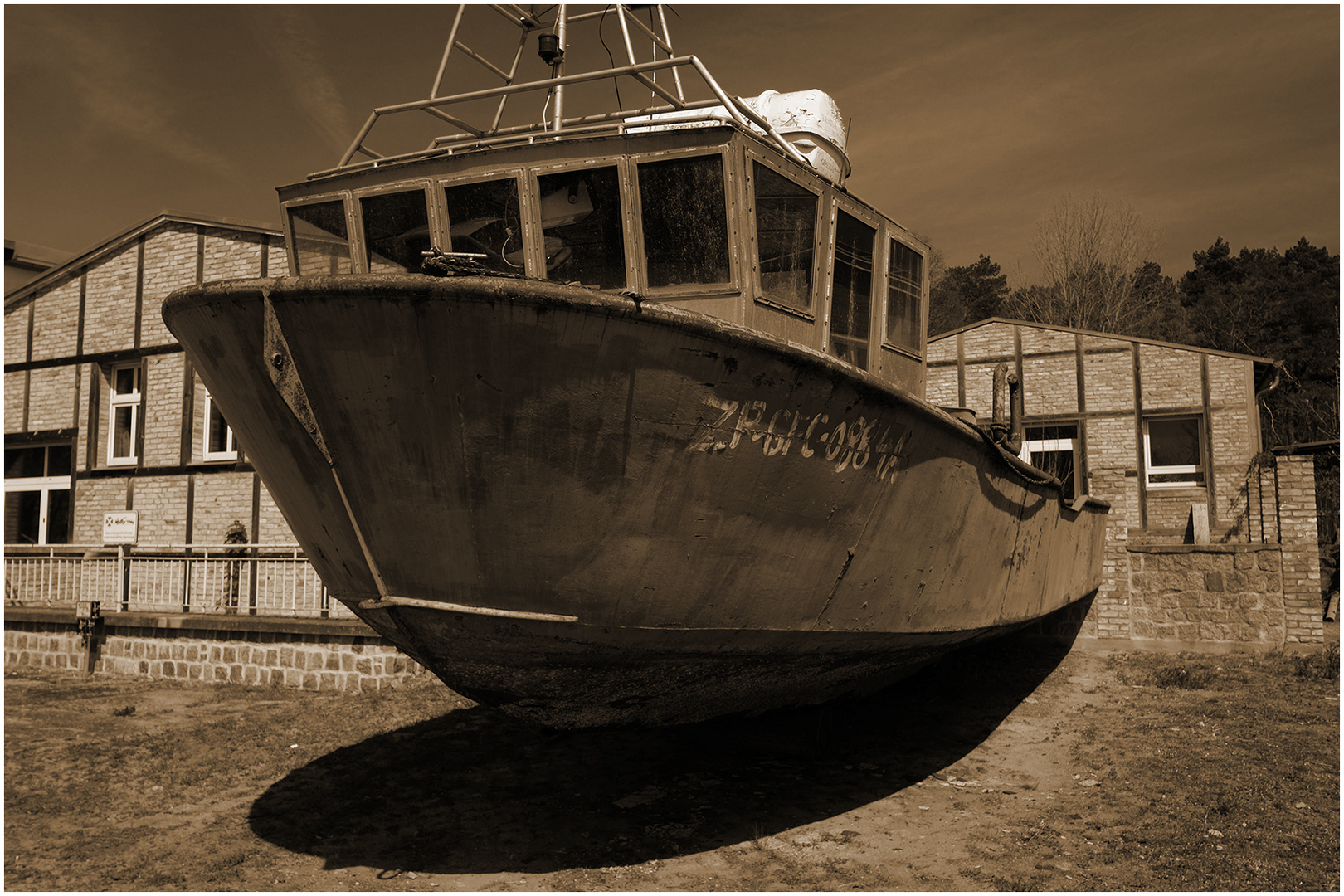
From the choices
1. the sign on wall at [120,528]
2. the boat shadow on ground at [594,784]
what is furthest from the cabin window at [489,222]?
the sign on wall at [120,528]

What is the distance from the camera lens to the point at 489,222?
13.7 ft

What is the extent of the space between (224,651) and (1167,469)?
1259 cm

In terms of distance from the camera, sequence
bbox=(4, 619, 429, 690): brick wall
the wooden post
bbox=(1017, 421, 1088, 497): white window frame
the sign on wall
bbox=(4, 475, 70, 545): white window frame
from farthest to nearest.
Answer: bbox=(4, 475, 70, 545): white window frame, bbox=(1017, 421, 1088, 497): white window frame, the sign on wall, the wooden post, bbox=(4, 619, 429, 690): brick wall

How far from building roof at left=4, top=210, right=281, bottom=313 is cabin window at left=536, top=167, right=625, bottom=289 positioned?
33.5 ft

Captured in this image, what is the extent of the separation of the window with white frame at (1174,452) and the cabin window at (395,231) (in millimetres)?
11535

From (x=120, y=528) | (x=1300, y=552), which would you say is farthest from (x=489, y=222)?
(x=120, y=528)

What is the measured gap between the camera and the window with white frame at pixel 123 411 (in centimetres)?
1358

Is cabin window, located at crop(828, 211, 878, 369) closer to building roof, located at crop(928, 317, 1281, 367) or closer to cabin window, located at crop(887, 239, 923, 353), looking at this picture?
cabin window, located at crop(887, 239, 923, 353)

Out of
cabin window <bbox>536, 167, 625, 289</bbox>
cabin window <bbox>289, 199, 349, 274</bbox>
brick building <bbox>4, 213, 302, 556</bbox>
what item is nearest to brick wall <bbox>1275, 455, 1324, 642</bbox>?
cabin window <bbox>536, 167, 625, 289</bbox>

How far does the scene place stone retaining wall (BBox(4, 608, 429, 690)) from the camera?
8.56 meters

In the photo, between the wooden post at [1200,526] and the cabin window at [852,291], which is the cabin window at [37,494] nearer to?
the cabin window at [852,291]

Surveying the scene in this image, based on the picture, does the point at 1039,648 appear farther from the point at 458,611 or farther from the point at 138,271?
the point at 138,271

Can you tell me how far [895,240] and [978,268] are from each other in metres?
37.1

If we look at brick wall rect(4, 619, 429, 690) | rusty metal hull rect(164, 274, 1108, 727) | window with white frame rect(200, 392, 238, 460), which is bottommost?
brick wall rect(4, 619, 429, 690)
